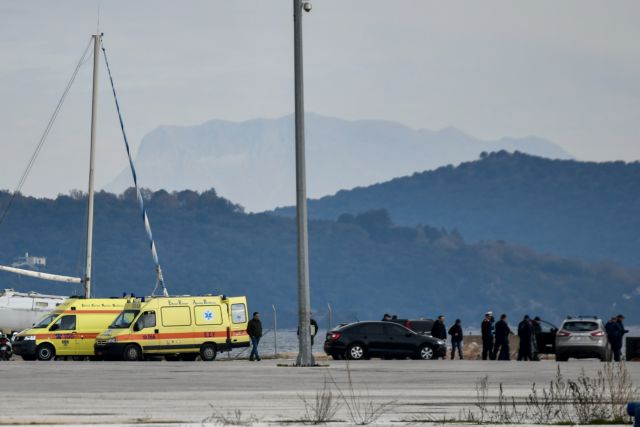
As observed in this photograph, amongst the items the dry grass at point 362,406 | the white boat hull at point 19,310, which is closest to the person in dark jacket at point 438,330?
the dry grass at point 362,406

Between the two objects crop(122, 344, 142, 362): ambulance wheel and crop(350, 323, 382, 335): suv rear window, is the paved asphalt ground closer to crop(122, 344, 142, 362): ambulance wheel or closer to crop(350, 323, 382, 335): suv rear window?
crop(122, 344, 142, 362): ambulance wheel

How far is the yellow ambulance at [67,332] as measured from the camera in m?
46.0

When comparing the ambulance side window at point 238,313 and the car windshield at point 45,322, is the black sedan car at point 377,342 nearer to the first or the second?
the ambulance side window at point 238,313

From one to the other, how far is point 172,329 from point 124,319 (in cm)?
145

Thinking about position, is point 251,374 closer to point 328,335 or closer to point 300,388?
point 300,388

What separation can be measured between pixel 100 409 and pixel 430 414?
437 centimetres

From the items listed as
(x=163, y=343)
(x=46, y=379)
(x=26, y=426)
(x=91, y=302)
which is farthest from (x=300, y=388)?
(x=91, y=302)

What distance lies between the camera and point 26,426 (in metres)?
16.6

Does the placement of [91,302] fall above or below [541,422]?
above

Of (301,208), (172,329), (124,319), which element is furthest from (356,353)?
(301,208)

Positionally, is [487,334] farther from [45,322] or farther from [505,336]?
[45,322]

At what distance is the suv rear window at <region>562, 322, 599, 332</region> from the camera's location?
45562mm

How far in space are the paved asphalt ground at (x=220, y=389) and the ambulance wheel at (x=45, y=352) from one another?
319 inches

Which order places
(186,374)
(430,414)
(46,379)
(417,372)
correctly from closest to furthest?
(430,414) → (46,379) → (186,374) → (417,372)
